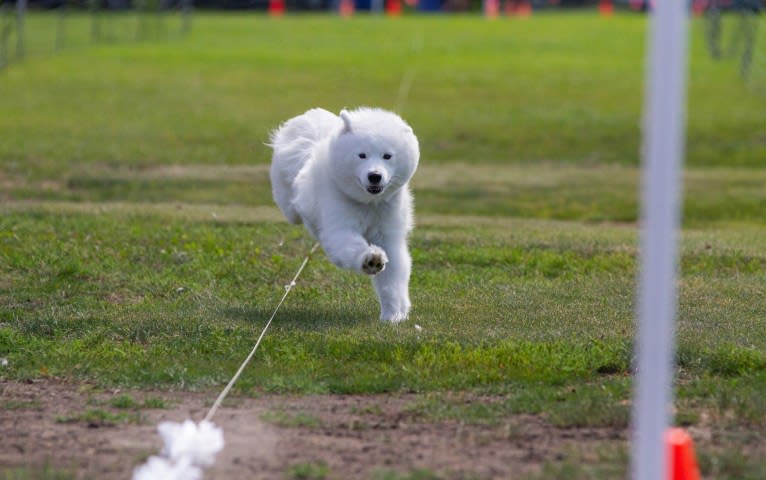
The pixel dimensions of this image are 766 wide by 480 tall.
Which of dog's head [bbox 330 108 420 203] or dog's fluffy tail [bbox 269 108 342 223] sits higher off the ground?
dog's head [bbox 330 108 420 203]

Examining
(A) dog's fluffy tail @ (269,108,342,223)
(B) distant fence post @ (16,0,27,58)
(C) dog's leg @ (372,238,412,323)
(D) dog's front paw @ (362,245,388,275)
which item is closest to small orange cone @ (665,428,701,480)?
(D) dog's front paw @ (362,245,388,275)

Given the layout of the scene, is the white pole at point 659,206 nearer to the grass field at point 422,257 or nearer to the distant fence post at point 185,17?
the grass field at point 422,257

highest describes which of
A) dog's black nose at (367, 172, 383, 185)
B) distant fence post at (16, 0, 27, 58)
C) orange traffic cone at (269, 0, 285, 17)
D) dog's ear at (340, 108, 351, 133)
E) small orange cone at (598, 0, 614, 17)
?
dog's ear at (340, 108, 351, 133)

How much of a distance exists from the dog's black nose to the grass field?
84 cm

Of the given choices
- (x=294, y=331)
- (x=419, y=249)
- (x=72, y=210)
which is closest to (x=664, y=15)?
(x=294, y=331)

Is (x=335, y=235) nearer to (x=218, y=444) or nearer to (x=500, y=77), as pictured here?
(x=218, y=444)

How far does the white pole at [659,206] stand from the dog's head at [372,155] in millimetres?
3605

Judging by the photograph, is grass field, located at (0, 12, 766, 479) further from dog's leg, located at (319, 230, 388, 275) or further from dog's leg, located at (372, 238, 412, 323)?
dog's leg, located at (319, 230, 388, 275)

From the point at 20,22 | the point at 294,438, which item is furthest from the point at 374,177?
the point at 20,22

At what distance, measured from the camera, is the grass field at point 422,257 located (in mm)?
6867

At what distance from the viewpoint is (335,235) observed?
7938mm

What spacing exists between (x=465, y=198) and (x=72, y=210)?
4545 millimetres

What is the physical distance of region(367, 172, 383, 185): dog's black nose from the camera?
25.0 feet

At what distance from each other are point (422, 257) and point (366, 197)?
8.48ft
